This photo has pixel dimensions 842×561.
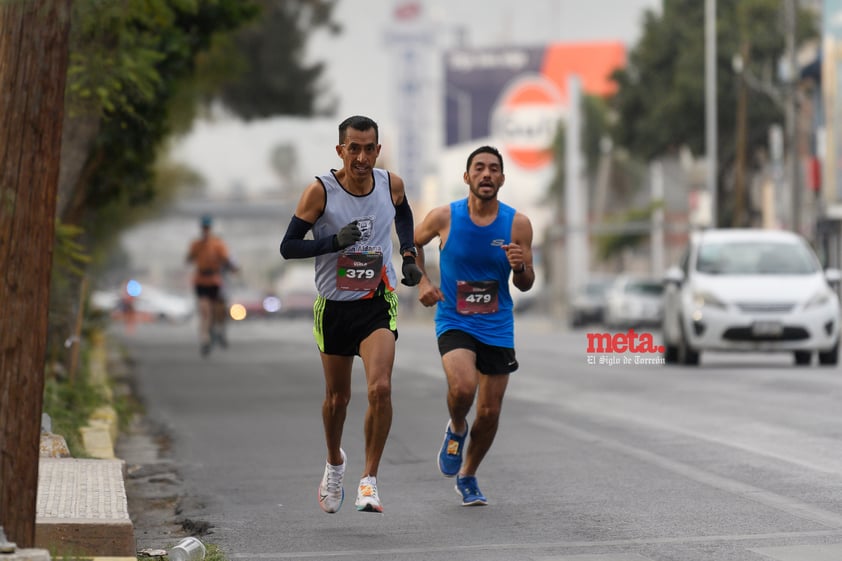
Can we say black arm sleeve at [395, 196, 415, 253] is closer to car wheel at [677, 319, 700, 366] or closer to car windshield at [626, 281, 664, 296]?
car wheel at [677, 319, 700, 366]

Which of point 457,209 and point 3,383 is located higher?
point 457,209

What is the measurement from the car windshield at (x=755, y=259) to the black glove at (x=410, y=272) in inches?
576

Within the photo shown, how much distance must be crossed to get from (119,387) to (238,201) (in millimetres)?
159609

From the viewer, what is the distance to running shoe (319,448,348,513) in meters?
9.37

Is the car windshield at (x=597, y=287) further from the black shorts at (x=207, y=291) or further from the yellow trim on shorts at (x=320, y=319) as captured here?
the yellow trim on shorts at (x=320, y=319)

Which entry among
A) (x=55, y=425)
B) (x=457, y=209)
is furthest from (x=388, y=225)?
(x=55, y=425)

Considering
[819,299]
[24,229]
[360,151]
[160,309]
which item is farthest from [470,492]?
[160,309]

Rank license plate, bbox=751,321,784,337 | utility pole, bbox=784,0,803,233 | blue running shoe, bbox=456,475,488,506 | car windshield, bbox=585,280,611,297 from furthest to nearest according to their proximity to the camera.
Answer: car windshield, bbox=585,280,611,297 → utility pole, bbox=784,0,803,233 → license plate, bbox=751,321,784,337 → blue running shoe, bbox=456,475,488,506

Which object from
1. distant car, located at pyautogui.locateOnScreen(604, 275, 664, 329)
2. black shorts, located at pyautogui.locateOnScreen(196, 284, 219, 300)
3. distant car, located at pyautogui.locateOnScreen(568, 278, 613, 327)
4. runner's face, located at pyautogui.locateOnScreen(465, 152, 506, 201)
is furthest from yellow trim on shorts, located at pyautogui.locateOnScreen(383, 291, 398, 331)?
distant car, located at pyautogui.locateOnScreen(568, 278, 613, 327)

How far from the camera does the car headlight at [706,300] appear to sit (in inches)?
902

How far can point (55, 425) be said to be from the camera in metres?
12.8

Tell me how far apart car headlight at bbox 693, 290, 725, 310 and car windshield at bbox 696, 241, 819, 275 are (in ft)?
1.99

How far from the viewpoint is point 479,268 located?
10070 millimetres

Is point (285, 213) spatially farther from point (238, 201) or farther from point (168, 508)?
point (168, 508)
